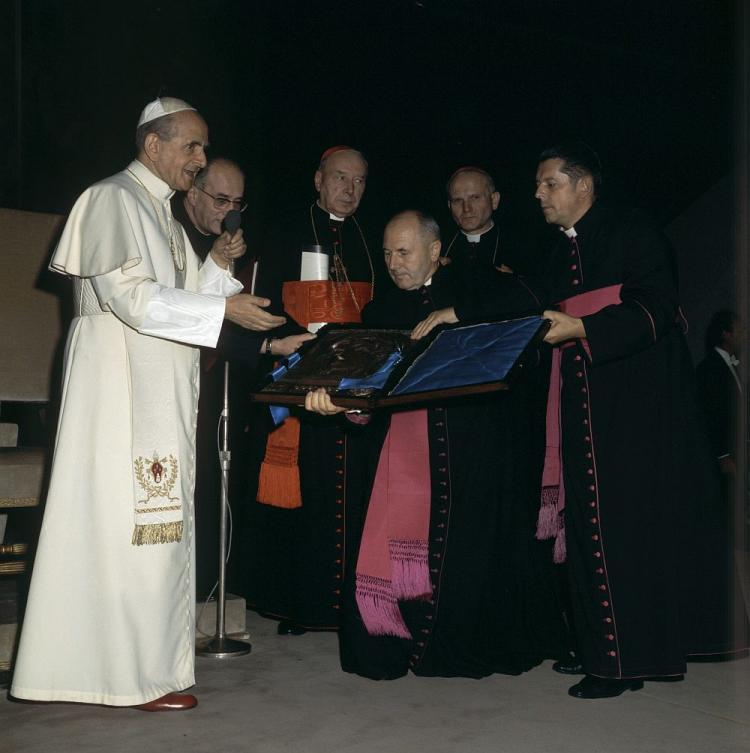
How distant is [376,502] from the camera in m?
3.72

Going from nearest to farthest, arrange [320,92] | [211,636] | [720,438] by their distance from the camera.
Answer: [211,636]
[320,92]
[720,438]

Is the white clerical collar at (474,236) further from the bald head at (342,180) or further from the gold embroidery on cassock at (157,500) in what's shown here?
the gold embroidery on cassock at (157,500)

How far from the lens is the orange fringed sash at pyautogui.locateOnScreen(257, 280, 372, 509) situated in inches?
172

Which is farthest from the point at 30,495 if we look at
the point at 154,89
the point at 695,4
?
the point at 695,4

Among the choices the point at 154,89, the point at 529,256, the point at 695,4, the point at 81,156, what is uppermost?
the point at 695,4

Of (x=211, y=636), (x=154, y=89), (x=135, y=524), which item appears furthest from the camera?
(x=154, y=89)

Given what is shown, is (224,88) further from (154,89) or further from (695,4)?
(695,4)

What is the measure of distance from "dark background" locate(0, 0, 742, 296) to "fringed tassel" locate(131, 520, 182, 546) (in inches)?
80.0

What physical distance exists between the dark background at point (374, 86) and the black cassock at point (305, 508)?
0.61 ft

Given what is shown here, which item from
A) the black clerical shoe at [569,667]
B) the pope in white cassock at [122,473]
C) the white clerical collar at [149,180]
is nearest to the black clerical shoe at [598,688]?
the black clerical shoe at [569,667]

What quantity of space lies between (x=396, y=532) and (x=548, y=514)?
601mm

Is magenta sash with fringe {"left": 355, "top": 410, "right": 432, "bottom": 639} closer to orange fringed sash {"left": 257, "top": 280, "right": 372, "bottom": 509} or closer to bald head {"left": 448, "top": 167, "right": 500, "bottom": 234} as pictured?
orange fringed sash {"left": 257, "top": 280, "right": 372, "bottom": 509}

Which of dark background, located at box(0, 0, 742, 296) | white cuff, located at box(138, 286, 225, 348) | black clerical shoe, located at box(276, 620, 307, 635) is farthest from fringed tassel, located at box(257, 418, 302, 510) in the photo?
white cuff, located at box(138, 286, 225, 348)

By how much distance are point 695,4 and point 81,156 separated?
13.1ft
